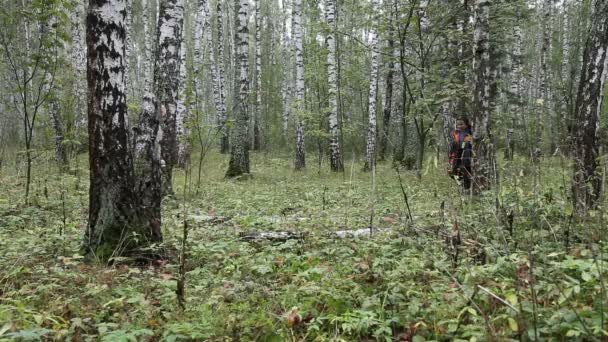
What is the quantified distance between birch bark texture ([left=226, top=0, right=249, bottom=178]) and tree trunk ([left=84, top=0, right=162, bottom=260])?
8201mm

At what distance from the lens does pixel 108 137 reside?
13.6 feet

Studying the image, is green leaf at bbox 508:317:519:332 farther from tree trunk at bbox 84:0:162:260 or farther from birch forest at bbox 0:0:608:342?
tree trunk at bbox 84:0:162:260

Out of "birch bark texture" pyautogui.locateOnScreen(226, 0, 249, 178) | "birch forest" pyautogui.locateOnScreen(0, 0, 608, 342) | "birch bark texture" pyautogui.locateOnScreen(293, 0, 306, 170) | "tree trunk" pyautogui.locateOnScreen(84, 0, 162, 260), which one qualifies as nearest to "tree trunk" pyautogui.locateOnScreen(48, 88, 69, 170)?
"birch bark texture" pyautogui.locateOnScreen(226, 0, 249, 178)

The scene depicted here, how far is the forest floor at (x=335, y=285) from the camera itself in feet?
7.73

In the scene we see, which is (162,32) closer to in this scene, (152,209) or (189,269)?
(152,209)

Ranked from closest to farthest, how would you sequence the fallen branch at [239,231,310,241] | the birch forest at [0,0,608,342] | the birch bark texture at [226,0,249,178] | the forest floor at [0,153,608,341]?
the forest floor at [0,153,608,341], the birch forest at [0,0,608,342], the fallen branch at [239,231,310,241], the birch bark texture at [226,0,249,178]

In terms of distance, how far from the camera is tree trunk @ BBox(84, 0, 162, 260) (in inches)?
163

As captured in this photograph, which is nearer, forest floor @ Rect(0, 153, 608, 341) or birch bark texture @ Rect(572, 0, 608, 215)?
forest floor @ Rect(0, 153, 608, 341)

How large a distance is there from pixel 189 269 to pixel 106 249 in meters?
0.86

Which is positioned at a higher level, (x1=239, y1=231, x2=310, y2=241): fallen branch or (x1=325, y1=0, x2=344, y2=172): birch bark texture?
(x1=325, y1=0, x2=344, y2=172): birch bark texture

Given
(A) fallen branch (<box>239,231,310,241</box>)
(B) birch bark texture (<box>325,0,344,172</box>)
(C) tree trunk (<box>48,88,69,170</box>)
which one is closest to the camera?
(A) fallen branch (<box>239,231,310,241</box>)

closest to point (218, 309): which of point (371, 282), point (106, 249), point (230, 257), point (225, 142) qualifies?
point (371, 282)

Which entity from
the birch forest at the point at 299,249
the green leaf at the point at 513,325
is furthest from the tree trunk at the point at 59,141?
the green leaf at the point at 513,325

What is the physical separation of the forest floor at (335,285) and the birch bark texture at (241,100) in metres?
6.94
